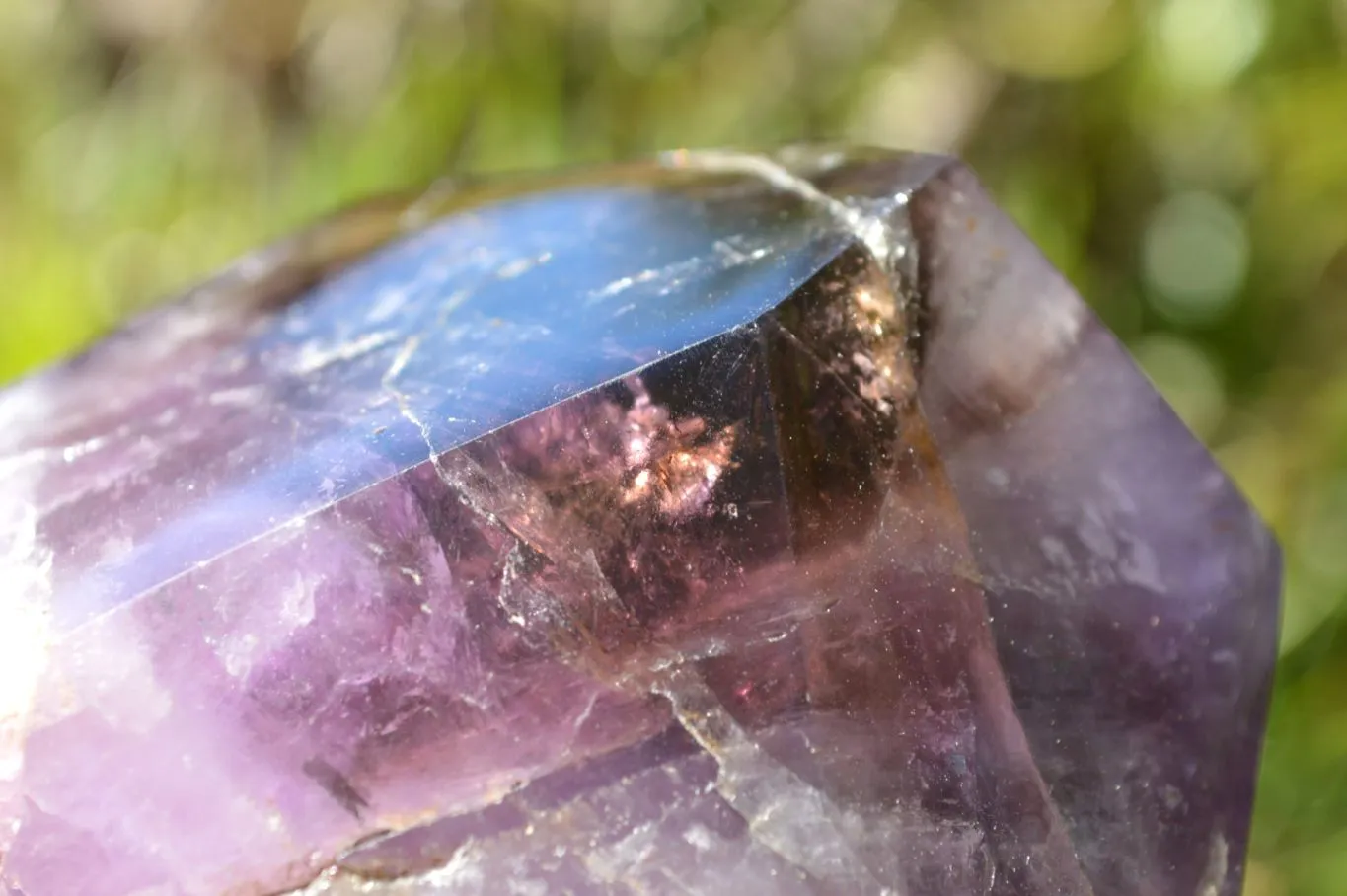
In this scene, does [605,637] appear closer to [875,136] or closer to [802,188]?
[802,188]

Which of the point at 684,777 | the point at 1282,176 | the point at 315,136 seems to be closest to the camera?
the point at 684,777

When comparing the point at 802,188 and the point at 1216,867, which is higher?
the point at 802,188

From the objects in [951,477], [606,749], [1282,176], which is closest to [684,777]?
[606,749]

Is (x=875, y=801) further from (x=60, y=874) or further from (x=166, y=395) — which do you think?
(x=166, y=395)

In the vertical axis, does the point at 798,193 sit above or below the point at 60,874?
above

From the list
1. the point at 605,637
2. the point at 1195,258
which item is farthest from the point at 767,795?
the point at 1195,258

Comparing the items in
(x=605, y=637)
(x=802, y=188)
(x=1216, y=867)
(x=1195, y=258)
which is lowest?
(x=1216, y=867)

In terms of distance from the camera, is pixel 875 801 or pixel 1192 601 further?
pixel 1192 601
